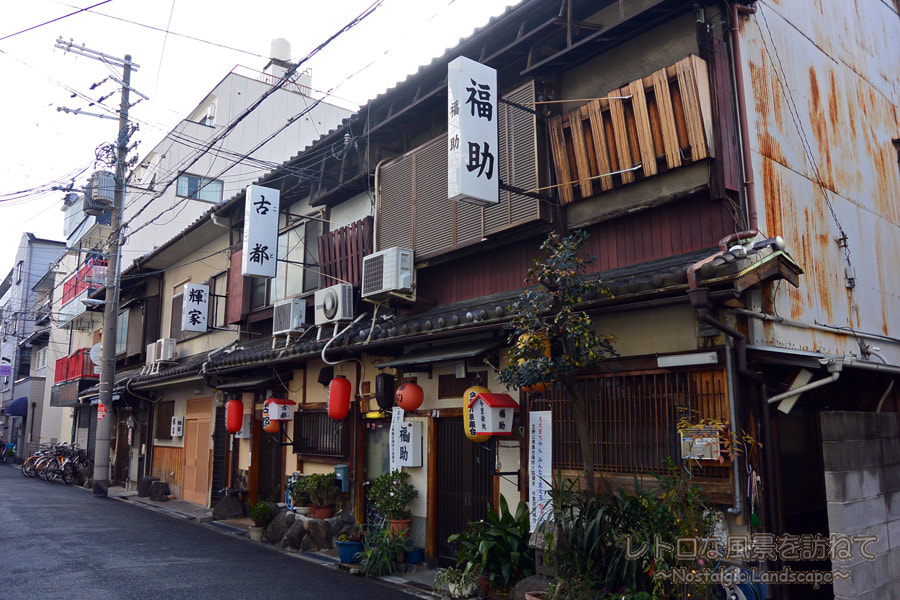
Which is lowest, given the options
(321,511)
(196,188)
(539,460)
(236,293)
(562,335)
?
(321,511)

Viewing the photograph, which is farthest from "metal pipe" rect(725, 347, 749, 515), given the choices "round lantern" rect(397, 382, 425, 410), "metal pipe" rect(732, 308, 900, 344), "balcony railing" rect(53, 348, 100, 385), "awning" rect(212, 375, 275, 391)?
"balcony railing" rect(53, 348, 100, 385)

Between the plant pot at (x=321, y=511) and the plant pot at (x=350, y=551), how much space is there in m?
1.87

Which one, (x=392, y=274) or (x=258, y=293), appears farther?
(x=258, y=293)

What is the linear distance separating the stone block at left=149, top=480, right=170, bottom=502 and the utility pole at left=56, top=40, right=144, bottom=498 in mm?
2097

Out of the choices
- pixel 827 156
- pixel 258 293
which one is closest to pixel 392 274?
pixel 827 156

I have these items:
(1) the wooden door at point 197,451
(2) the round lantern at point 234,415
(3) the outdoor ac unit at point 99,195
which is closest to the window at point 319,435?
(2) the round lantern at point 234,415

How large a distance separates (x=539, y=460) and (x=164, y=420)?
20308 millimetres

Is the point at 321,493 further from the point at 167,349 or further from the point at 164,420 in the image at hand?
the point at 164,420

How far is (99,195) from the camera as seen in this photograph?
84.2ft

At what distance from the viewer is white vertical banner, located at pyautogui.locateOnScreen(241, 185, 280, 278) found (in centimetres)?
1588

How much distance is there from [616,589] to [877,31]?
1215 cm

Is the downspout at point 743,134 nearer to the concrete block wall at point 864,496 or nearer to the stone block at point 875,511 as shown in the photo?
the concrete block wall at point 864,496

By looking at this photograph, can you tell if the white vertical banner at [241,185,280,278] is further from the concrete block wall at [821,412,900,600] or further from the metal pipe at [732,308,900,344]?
the concrete block wall at [821,412,900,600]

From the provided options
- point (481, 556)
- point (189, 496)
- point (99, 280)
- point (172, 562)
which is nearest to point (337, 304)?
point (172, 562)
